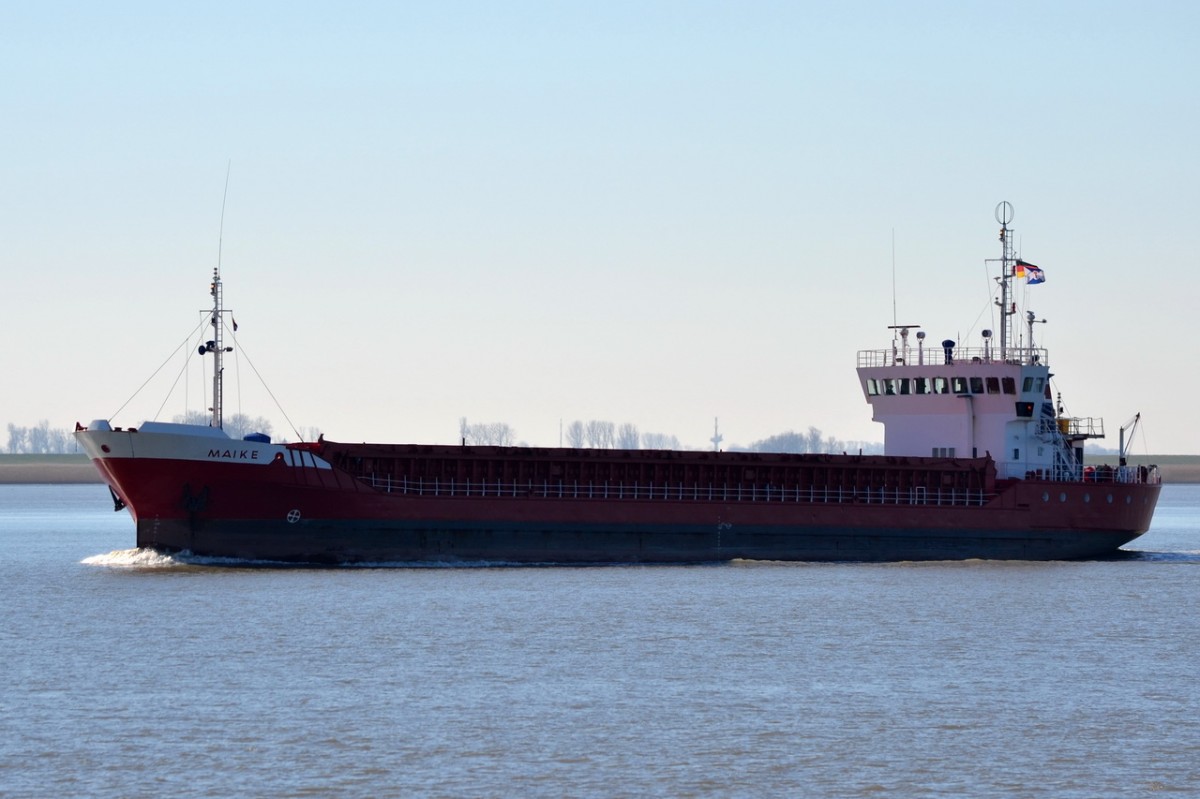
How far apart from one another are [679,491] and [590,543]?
4002 mm

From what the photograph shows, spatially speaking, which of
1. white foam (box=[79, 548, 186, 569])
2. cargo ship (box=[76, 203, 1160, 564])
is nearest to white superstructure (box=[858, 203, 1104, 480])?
cargo ship (box=[76, 203, 1160, 564])

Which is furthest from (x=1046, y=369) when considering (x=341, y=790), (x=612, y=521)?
(x=341, y=790)

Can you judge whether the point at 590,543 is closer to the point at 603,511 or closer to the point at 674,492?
the point at 603,511

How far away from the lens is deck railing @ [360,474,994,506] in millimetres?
→ 51812

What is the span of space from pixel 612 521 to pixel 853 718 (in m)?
25.2

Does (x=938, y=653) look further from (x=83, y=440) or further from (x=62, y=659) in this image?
(x=83, y=440)

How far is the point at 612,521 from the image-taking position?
173 feet

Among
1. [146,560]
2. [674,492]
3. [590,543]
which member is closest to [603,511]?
[590,543]

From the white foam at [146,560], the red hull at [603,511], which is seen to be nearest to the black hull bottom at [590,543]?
the red hull at [603,511]

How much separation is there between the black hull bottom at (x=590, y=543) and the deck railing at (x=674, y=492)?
1.13 meters

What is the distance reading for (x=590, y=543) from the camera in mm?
52500

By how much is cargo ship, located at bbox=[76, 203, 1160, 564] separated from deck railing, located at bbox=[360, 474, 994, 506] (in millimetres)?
77

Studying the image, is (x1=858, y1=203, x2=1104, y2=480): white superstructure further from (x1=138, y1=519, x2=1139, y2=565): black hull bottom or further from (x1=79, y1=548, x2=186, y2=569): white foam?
(x1=79, y1=548, x2=186, y2=569): white foam

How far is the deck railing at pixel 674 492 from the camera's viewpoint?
5181cm
